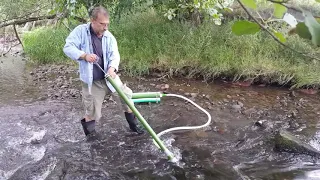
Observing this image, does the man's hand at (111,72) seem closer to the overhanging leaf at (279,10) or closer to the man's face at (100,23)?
the man's face at (100,23)

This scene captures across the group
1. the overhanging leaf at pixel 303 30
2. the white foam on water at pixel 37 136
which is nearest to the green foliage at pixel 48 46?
the white foam on water at pixel 37 136

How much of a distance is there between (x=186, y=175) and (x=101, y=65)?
1697 millimetres

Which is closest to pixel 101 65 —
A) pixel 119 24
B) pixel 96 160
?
pixel 96 160

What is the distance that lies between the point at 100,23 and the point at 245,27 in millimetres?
3430

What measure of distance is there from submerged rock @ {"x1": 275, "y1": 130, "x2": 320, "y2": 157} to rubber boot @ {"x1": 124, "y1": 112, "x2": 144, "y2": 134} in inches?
77.5

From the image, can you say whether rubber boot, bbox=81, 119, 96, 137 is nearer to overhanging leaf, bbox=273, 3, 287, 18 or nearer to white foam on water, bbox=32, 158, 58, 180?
white foam on water, bbox=32, 158, 58, 180

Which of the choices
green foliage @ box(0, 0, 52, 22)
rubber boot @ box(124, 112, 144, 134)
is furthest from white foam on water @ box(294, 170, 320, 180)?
green foliage @ box(0, 0, 52, 22)

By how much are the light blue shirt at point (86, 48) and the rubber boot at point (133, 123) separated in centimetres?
91

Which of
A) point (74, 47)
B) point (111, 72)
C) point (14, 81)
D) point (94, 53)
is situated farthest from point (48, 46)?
point (111, 72)

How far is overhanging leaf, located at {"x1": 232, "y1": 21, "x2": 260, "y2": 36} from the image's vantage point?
0.84m

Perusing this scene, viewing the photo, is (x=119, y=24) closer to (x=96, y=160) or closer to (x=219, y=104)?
(x=219, y=104)

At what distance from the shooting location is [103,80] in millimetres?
4562

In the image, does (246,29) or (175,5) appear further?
(175,5)

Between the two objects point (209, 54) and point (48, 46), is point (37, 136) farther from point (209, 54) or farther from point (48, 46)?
point (48, 46)
